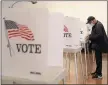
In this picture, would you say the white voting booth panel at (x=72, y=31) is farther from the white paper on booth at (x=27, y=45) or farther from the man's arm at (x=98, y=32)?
the white paper on booth at (x=27, y=45)

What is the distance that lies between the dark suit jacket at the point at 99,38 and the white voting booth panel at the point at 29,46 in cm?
217

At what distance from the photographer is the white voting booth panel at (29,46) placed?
4.16 ft

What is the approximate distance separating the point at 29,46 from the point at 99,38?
2444 millimetres

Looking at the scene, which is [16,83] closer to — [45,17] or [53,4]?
[45,17]

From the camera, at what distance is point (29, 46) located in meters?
1.30

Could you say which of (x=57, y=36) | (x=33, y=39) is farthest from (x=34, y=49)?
(x=57, y=36)

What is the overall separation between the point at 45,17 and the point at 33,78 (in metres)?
0.39

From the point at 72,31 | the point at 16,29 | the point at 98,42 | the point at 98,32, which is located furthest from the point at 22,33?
the point at 98,42

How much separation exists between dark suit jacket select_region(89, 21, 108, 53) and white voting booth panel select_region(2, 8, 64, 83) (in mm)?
2171

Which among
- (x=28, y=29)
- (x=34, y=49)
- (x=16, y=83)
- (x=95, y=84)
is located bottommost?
(x=95, y=84)

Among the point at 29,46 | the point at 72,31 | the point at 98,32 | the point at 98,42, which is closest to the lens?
the point at 29,46

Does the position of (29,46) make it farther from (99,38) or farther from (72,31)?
(99,38)

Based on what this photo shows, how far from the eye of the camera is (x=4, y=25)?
135cm

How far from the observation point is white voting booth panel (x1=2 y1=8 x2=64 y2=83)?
1268 millimetres
